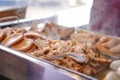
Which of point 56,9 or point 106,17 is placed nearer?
point 106,17

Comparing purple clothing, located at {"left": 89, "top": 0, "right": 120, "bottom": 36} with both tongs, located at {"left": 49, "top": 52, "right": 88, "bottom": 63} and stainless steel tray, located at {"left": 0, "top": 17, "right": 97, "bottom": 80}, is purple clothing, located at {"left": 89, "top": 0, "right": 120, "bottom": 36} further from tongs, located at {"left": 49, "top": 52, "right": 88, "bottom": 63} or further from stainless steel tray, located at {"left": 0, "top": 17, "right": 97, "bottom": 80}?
stainless steel tray, located at {"left": 0, "top": 17, "right": 97, "bottom": 80}

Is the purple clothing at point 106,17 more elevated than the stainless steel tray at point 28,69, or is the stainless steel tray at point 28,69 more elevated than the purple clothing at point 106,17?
the purple clothing at point 106,17

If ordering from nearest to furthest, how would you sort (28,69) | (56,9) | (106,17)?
1. (28,69)
2. (106,17)
3. (56,9)

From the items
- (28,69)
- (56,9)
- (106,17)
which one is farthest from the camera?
(56,9)

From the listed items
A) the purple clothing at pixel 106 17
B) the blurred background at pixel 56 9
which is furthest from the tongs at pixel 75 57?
the blurred background at pixel 56 9

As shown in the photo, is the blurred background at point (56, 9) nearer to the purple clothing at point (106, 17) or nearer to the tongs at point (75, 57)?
the purple clothing at point (106, 17)

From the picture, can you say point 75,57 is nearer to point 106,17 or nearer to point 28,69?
point 28,69

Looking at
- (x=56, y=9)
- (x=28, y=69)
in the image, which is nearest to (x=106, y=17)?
(x=56, y=9)

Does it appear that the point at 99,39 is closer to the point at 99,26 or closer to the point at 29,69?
the point at 99,26
